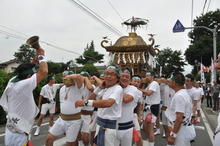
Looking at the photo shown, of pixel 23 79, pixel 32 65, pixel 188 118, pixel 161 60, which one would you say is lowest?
pixel 188 118

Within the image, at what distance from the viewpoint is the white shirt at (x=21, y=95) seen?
2.82 m

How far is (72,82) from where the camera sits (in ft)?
13.4

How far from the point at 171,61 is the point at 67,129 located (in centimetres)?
4569

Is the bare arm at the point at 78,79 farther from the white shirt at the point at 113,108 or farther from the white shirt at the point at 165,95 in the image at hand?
the white shirt at the point at 165,95

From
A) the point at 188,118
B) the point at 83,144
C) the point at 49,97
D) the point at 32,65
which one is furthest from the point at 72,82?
the point at 49,97

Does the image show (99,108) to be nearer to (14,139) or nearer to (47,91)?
(14,139)

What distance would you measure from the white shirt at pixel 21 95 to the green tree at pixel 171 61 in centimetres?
4501

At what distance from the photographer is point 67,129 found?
13.4ft

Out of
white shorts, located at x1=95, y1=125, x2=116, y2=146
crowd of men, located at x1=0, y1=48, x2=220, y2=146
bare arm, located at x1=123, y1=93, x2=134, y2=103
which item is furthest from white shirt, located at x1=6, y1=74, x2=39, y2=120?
bare arm, located at x1=123, y1=93, x2=134, y2=103

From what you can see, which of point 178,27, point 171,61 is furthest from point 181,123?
point 171,61

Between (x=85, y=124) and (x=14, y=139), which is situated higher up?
(x=14, y=139)

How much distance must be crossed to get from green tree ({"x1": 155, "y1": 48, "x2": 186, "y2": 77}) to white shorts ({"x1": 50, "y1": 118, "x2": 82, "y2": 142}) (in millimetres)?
43742

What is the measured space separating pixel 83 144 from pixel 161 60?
4551 cm

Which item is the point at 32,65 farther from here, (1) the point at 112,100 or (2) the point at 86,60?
(2) the point at 86,60
